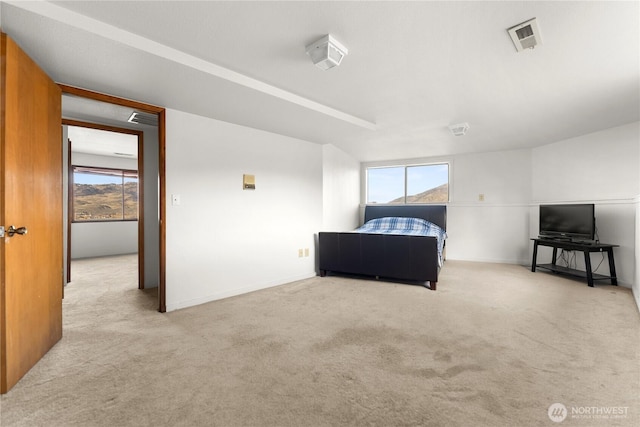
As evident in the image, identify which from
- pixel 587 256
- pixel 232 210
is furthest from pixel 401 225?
pixel 232 210

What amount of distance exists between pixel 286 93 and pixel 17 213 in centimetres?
204

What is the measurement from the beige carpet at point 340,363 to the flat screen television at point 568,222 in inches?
37.2

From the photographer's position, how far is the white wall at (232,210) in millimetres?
2865

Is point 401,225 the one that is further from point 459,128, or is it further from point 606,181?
point 606,181

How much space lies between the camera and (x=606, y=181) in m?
3.81

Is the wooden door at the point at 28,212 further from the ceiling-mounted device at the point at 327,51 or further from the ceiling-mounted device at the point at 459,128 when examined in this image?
the ceiling-mounted device at the point at 459,128

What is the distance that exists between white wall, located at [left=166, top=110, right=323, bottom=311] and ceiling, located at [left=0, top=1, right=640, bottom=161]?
32cm

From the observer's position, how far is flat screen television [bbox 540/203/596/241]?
3717 millimetres

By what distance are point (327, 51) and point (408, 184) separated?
445 cm

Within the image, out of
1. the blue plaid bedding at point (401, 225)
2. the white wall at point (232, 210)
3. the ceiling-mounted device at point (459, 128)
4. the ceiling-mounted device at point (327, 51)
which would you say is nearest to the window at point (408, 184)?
the blue plaid bedding at point (401, 225)

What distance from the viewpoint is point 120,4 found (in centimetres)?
147

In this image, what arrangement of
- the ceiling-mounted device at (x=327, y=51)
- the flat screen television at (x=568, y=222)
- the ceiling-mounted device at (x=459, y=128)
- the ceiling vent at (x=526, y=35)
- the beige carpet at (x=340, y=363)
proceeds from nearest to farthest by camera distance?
1. the beige carpet at (x=340, y=363)
2. the ceiling vent at (x=526, y=35)
3. the ceiling-mounted device at (x=327, y=51)
4. the ceiling-mounted device at (x=459, y=128)
5. the flat screen television at (x=568, y=222)

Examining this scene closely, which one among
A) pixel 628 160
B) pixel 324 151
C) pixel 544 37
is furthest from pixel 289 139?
pixel 628 160

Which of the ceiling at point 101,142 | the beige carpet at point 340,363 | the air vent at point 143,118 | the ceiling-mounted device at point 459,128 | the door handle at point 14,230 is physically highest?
the ceiling at point 101,142
